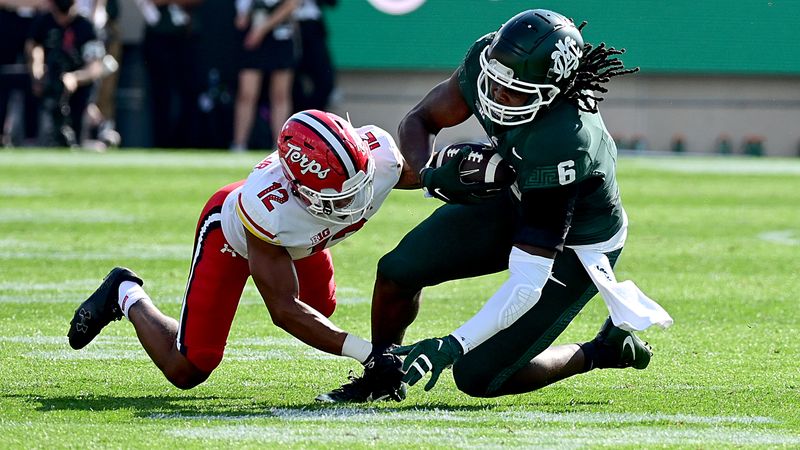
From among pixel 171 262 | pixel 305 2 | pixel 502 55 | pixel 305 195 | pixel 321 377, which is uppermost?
pixel 502 55

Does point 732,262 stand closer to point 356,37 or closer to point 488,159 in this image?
point 488,159

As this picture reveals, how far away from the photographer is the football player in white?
429 cm

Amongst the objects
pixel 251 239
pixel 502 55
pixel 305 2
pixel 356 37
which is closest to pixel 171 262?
pixel 251 239

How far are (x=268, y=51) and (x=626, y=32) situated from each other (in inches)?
181

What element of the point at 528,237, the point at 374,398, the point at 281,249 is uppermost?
the point at 528,237

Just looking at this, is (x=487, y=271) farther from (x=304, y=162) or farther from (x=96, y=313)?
(x=96, y=313)

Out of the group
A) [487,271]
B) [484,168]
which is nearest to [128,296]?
[487,271]

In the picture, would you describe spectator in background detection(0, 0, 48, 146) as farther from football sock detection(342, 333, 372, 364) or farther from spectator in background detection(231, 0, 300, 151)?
football sock detection(342, 333, 372, 364)

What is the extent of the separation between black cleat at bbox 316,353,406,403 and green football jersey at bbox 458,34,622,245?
0.65m

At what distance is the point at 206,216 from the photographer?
4.92 meters

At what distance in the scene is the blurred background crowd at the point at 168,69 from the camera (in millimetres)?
14727

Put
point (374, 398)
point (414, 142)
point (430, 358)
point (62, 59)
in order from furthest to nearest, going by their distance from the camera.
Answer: point (62, 59) < point (414, 142) < point (374, 398) < point (430, 358)

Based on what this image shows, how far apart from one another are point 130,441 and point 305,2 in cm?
1234

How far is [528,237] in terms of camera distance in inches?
164
